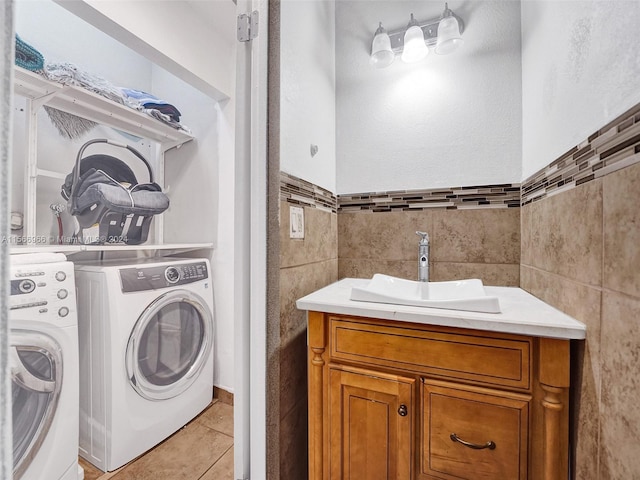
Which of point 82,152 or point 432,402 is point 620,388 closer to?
point 432,402

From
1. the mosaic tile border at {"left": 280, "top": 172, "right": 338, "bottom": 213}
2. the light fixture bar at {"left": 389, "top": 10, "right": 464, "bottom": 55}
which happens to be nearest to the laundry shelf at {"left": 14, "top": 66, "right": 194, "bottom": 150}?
the mosaic tile border at {"left": 280, "top": 172, "right": 338, "bottom": 213}

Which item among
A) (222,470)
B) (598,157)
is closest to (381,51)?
(598,157)

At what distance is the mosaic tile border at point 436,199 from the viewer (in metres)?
1.31

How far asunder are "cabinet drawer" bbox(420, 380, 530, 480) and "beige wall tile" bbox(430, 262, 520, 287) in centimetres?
61

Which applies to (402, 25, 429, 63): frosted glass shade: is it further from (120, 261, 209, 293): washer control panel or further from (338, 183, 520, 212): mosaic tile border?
(120, 261, 209, 293): washer control panel

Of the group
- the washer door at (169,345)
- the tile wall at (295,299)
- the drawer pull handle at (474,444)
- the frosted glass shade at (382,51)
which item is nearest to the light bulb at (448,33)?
the frosted glass shade at (382,51)

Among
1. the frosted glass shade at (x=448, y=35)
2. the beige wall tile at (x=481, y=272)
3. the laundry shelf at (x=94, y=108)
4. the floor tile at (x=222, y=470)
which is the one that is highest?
the frosted glass shade at (x=448, y=35)

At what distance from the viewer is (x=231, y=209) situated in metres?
1.96

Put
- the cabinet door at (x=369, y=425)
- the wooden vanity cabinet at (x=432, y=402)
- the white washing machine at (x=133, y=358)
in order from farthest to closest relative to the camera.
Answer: the white washing machine at (x=133, y=358) → the cabinet door at (x=369, y=425) → the wooden vanity cabinet at (x=432, y=402)

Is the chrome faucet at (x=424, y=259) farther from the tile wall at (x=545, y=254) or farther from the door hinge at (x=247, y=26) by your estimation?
the door hinge at (x=247, y=26)

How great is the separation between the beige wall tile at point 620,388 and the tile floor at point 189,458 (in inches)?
58.5

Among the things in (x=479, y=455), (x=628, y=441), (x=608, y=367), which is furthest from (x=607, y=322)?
(x=479, y=455)

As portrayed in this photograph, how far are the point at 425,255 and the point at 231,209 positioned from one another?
1298 mm

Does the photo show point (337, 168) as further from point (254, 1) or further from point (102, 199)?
point (102, 199)
